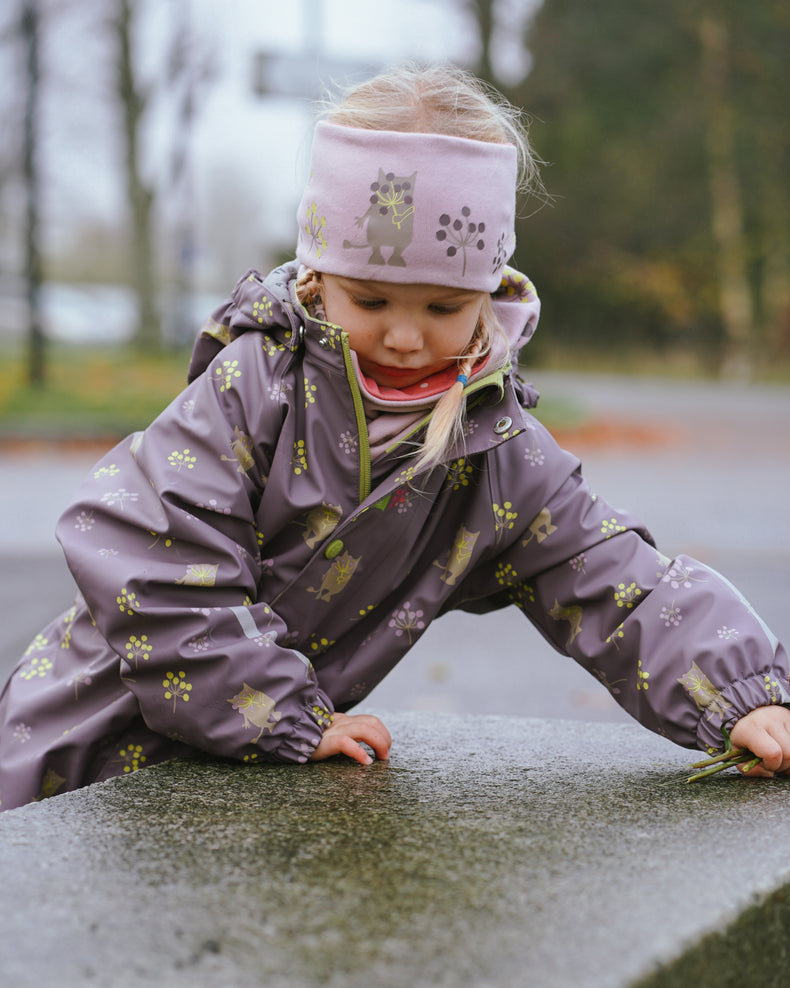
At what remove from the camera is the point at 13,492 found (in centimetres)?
878

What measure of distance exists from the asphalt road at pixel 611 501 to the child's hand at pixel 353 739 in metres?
1.93

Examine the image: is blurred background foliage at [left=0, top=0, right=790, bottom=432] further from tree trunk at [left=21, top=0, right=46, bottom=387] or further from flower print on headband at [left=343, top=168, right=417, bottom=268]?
flower print on headband at [left=343, top=168, right=417, bottom=268]

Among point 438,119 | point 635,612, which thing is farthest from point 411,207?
point 635,612

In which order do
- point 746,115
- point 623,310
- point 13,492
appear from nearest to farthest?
1. point 13,492
2. point 746,115
3. point 623,310

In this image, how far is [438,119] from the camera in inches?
78.7

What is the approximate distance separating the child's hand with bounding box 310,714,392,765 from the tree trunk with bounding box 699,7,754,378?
85.9 ft

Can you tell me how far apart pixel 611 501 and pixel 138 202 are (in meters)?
12.0

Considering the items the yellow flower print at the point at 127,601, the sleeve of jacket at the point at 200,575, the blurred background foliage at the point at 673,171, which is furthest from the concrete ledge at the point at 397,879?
the blurred background foliage at the point at 673,171

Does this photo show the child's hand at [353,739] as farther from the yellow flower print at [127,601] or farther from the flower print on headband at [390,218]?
the flower print on headband at [390,218]

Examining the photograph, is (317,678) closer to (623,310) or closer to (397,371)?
(397,371)

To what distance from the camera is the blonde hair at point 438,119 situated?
198 centimetres

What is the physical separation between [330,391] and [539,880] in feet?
2.76

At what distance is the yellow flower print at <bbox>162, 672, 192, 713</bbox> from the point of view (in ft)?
6.15

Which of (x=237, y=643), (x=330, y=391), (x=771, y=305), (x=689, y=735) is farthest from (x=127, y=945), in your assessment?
(x=771, y=305)
